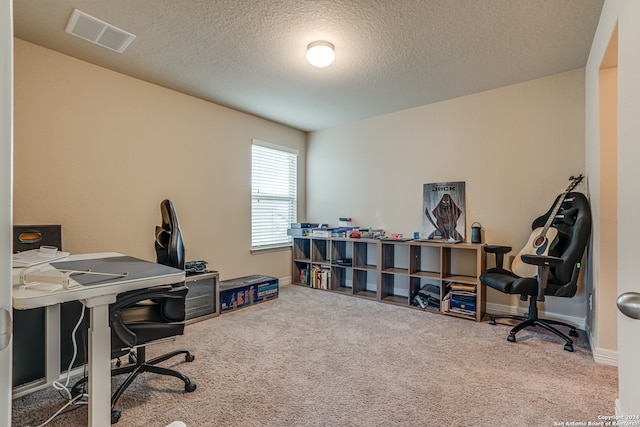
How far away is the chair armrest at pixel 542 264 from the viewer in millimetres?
2426

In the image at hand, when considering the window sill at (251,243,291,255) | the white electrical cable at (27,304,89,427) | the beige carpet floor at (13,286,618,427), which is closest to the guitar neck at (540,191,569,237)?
the beige carpet floor at (13,286,618,427)

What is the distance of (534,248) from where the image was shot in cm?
293

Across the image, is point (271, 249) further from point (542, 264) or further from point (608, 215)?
point (608, 215)

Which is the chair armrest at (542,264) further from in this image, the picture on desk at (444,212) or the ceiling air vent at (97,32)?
the ceiling air vent at (97,32)

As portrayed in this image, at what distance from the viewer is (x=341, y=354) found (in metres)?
2.39

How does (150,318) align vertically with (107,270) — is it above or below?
below

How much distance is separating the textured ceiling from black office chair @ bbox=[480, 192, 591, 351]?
1.36 meters

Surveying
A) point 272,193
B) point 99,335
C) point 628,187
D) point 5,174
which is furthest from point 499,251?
point 5,174

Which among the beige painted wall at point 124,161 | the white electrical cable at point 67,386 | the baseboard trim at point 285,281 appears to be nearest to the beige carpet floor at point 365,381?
the white electrical cable at point 67,386

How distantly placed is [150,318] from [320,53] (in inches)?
88.1

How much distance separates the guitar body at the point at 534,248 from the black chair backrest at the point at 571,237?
0.05 meters

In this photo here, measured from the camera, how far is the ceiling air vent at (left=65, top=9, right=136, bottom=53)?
2154mm

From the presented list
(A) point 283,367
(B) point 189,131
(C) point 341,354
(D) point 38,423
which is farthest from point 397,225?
(D) point 38,423

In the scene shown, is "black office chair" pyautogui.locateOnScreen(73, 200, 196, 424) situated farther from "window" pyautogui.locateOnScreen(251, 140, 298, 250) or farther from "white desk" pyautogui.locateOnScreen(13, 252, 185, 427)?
"window" pyautogui.locateOnScreen(251, 140, 298, 250)
